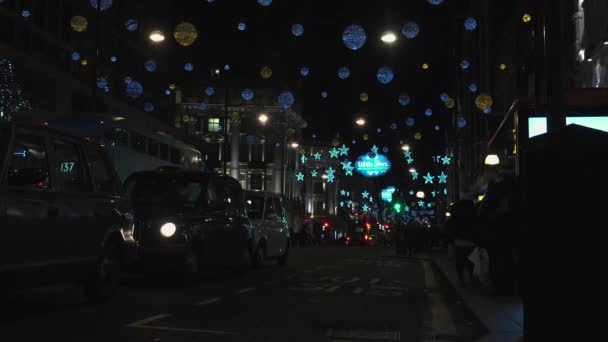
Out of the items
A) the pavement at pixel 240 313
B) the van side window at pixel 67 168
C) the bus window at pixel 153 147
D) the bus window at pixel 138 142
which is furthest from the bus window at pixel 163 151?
the van side window at pixel 67 168

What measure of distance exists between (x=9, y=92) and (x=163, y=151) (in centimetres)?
873

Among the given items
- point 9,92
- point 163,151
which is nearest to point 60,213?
point 163,151

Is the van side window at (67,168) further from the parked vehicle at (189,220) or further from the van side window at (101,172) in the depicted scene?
the parked vehicle at (189,220)

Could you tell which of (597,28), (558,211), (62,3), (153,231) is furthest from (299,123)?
(558,211)

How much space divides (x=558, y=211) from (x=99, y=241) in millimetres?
6317

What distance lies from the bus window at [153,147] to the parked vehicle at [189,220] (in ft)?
32.4

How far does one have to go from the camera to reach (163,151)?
87.9ft

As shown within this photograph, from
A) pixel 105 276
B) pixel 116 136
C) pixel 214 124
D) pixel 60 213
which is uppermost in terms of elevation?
pixel 214 124

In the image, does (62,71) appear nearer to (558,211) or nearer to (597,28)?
(597,28)

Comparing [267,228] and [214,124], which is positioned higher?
[214,124]

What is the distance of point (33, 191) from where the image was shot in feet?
26.3

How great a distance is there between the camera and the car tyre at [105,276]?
9766 millimetres

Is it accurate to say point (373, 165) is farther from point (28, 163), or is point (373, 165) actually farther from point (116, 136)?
point (28, 163)

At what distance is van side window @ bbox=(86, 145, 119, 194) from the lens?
9.75 m
